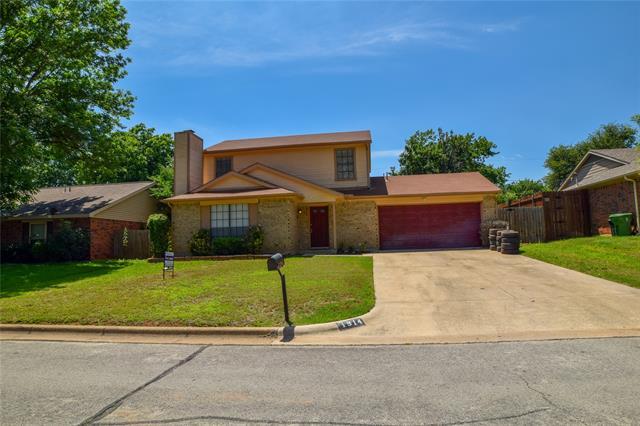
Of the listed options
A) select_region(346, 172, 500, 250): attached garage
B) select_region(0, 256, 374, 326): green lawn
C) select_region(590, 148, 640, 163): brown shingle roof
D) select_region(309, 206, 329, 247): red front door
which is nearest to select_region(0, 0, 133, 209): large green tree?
select_region(0, 256, 374, 326): green lawn

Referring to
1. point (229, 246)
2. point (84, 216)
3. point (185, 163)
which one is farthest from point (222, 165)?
point (84, 216)

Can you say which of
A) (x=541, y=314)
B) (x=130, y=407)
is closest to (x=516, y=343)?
(x=541, y=314)

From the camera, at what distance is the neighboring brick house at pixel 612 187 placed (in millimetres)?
17994

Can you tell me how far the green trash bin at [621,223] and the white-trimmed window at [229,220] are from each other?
55.3ft

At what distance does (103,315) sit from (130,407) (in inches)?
172

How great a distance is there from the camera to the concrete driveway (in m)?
6.47

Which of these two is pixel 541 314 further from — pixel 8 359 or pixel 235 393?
pixel 8 359

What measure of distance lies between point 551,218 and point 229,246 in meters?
15.6

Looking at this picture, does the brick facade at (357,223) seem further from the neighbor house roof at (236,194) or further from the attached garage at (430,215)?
the neighbor house roof at (236,194)

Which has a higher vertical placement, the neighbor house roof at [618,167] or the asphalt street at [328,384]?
the neighbor house roof at [618,167]

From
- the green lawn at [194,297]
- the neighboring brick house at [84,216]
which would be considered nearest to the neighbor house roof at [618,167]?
the green lawn at [194,297]

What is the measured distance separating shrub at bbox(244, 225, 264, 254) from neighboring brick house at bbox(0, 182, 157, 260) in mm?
8887

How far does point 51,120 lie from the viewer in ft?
60.4

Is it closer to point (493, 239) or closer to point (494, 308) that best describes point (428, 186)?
point (493, 239)
